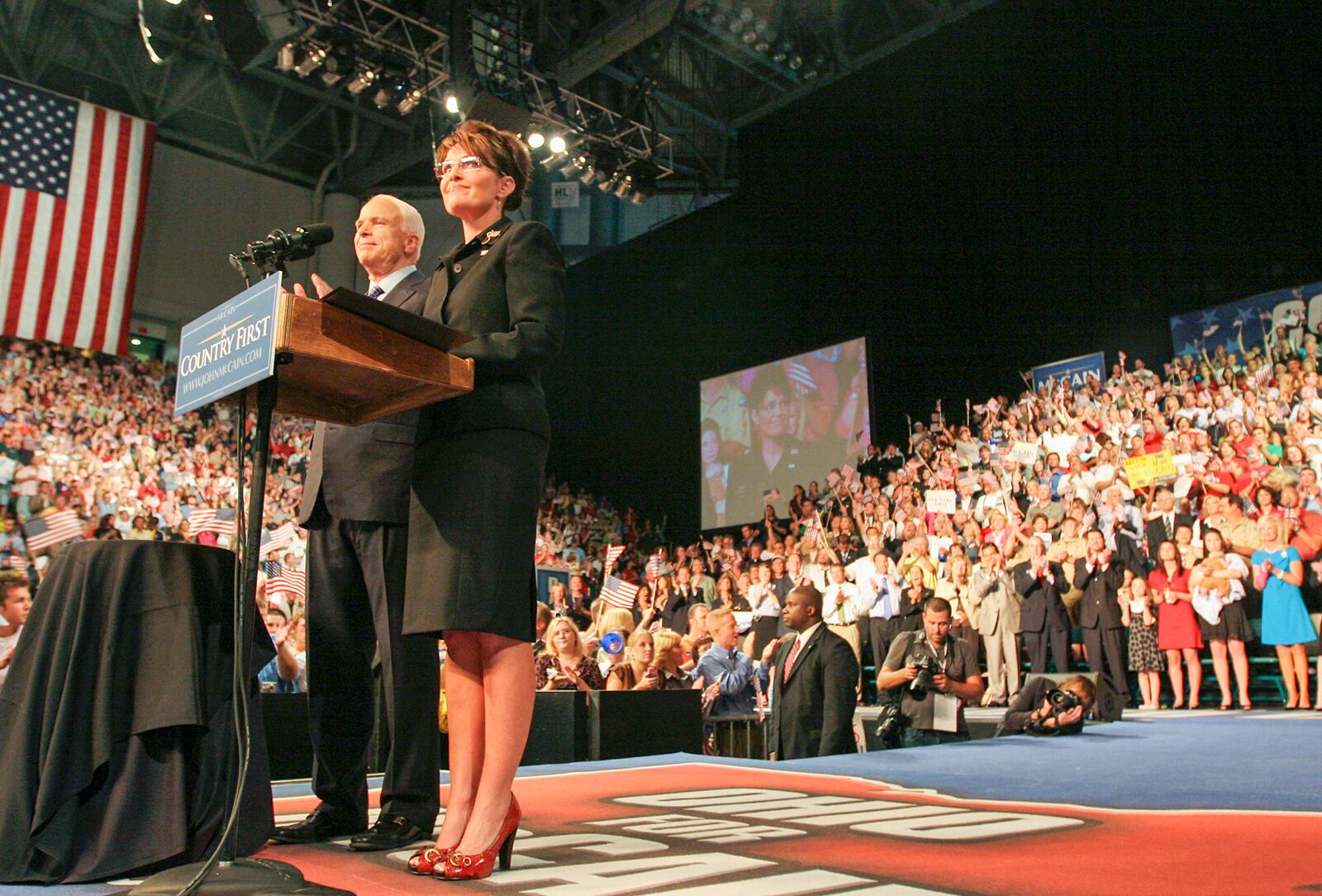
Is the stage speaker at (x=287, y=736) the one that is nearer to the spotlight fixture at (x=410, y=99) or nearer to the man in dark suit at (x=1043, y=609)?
the man in dark suit at (x=1043, y=609)

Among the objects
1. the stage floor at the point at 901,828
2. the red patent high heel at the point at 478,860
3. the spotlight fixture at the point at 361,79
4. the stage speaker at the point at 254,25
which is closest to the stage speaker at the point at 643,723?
the stage floor at the point at 901,828

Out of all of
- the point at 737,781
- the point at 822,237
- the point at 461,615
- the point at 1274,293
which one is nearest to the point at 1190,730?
the point at 737,781

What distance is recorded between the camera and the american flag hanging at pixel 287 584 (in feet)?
23.6

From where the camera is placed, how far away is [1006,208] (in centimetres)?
1238

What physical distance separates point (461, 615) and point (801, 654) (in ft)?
11.2

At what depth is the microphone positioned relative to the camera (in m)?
→ 1.67

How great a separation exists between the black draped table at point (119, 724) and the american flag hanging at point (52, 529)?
297 inches

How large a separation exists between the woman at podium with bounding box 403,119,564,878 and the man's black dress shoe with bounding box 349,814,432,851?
223mm

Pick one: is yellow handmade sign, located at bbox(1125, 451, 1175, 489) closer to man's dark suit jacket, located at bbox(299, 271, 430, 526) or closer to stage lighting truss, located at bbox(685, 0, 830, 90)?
man's dark suit jacket, located at bbox(299, 271, 430, 526)

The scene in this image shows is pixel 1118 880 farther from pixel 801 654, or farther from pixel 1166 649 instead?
pixel 1166 649

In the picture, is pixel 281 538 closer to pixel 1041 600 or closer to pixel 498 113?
pixel 498 113

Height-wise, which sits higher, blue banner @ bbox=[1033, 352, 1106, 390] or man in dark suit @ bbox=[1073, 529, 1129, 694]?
blue banner @ bbox=[1033, 352, 1106, 390]

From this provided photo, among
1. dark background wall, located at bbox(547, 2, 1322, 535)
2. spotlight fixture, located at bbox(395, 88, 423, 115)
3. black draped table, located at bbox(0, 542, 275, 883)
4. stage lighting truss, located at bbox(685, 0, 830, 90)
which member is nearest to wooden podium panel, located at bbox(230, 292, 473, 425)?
black draped table, located at bbox(0, 542, 275, 883)

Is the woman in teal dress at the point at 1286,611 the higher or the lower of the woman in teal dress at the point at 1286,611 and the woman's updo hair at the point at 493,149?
the lower
